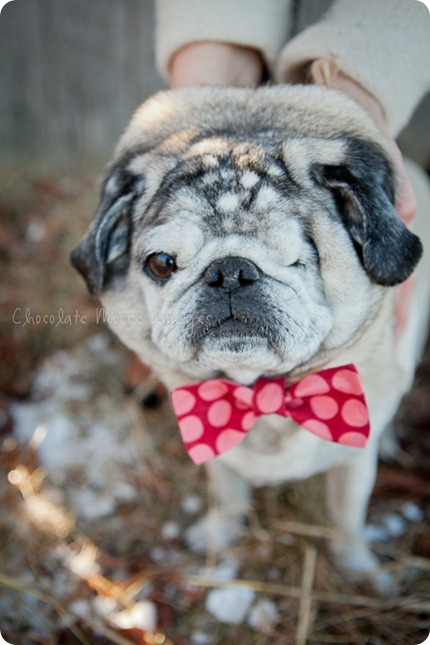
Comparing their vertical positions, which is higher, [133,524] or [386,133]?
[386,133]

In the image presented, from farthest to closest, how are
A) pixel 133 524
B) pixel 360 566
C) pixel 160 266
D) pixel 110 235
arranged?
pixel 133 524
pixel 360 566
pixel 110 235
pixel 160 266

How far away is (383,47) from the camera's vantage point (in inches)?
71.9

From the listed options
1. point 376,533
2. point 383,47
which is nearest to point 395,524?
point 376,533

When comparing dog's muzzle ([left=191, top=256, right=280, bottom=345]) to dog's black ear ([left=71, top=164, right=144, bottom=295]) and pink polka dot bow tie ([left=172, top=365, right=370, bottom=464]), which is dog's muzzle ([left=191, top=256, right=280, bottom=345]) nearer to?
pink polka dot bow tie ([left=172, top=365, right=370, bottom=464])

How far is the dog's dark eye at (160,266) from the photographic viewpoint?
162 cm

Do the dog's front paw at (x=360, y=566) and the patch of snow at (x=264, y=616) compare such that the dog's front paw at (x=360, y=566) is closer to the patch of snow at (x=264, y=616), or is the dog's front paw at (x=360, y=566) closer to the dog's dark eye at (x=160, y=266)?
the patch of snow at (x=264, y=616)

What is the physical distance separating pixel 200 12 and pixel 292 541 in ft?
6.82

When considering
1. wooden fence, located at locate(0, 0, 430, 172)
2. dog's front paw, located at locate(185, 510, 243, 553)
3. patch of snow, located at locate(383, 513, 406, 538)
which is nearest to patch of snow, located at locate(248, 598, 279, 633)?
dog's front paw, located at locate(185, 510, 243, 553)

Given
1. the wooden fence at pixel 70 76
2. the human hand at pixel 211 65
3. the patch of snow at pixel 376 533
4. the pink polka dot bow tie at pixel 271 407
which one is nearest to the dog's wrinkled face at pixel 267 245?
the pink polka dot bow tie at pixel 271 407

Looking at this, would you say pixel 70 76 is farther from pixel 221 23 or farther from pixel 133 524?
pixel 133 524

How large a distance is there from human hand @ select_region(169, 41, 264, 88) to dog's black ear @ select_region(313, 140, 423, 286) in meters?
0.70

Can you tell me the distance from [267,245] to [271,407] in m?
0.49

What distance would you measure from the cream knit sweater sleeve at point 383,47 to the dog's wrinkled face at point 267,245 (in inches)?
12.7

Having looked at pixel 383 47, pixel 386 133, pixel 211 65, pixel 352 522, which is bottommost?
pixel 352 522
